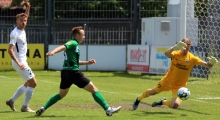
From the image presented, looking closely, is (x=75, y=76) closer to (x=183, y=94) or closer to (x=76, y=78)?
(x=76, y=78)

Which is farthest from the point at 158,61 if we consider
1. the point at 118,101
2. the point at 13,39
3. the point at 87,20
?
the point at 13,39

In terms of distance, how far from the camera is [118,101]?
14312 mm

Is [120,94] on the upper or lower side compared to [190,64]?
lower

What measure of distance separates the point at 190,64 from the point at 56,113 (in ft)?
10.2

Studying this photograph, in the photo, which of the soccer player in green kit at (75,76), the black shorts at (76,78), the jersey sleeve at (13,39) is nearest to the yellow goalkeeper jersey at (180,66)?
the soccer player in green kit at (75,76)

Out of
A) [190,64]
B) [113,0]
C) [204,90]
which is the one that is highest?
[113,0]

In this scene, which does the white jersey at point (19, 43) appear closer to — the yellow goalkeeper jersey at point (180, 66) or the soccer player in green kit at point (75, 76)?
the soccer player in green kit at point (75, 76)

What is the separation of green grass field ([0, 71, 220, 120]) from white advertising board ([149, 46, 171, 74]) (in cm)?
57

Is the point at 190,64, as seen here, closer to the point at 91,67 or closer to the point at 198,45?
the point at 198,45

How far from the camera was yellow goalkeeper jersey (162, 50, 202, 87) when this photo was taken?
40.4 ft

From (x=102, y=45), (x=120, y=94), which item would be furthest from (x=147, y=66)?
(x=120, y=94)

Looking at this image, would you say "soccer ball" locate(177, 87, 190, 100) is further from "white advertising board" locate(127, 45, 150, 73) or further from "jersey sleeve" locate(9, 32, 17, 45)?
"white advertising board" locate(127, 45, 150, 73)

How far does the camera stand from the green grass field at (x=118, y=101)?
11.4 metres

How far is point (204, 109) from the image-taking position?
13070 mm
